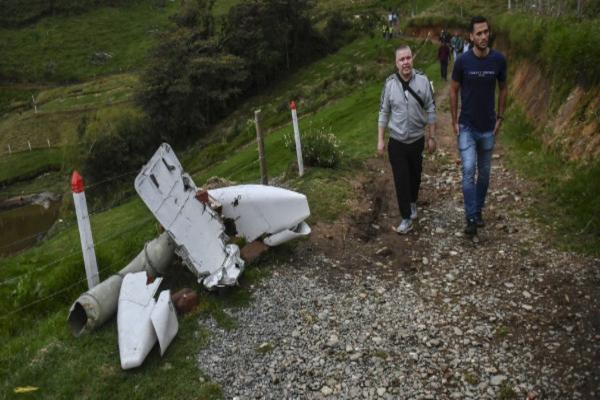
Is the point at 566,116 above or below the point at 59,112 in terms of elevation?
above

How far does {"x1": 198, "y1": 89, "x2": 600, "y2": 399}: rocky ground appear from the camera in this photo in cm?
533

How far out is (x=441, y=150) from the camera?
536 inches

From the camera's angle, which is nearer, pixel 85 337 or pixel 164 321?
pixel 164 321

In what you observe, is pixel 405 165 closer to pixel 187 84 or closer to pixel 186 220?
pixel 186 220

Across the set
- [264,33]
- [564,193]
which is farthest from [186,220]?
[264,33]

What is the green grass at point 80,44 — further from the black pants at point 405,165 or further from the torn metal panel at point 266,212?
the black pants at point 405,165

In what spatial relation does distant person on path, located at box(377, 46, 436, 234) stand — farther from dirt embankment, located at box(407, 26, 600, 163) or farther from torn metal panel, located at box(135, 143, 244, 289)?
dirt embankment, located at box(407, 26, 600, 163)

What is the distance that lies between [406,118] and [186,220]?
3.62 m

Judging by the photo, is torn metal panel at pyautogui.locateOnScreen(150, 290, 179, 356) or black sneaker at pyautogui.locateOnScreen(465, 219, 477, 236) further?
black sneaker at pyautogui.locateOnScreen(465, 219, 477, 236)

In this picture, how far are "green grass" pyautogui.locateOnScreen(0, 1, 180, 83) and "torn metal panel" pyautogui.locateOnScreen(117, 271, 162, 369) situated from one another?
11341cm

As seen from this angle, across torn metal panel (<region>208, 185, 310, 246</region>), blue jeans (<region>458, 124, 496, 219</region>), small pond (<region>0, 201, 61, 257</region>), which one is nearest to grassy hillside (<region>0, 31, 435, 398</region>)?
torn metal panel (<region>208, 185, 310, 246</region>)

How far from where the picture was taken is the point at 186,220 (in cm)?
752

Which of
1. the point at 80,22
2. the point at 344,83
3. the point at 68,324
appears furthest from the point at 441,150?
the point at 80,22

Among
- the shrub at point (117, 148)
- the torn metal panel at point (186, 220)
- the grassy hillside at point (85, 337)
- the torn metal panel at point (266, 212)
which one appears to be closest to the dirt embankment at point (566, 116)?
the grassy hillside at point (85, 337)
